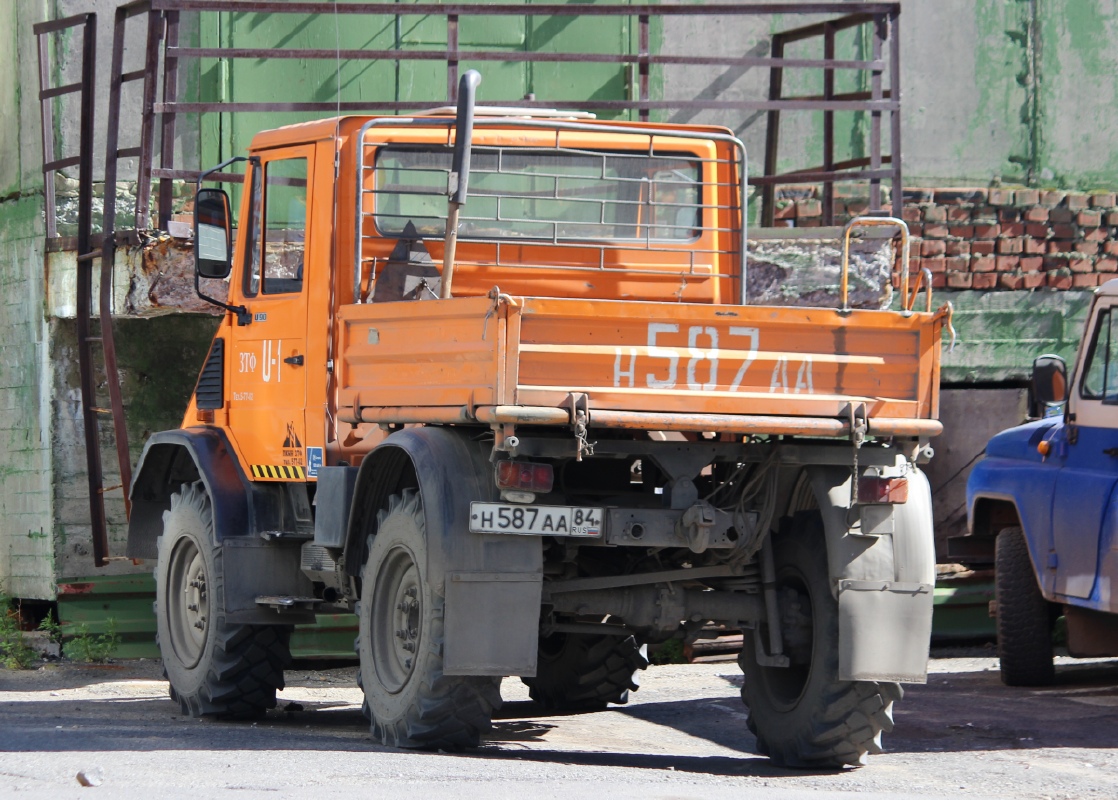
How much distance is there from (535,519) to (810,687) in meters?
1.47

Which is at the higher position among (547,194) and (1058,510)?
(547,194)

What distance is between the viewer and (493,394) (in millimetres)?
6137

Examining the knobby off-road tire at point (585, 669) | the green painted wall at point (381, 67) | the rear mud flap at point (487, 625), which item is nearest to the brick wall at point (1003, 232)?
the green painted wall at point (381, 67)

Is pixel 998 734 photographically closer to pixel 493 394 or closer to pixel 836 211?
pixel 493 394

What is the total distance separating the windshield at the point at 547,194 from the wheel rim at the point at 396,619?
68.2 inches

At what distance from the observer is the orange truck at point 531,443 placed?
20.7ft

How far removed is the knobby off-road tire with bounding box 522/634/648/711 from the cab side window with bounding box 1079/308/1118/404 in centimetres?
283

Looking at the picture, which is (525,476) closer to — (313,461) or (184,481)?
(313,461)

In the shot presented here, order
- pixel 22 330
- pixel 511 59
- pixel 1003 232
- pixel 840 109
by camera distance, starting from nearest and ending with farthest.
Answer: pixel 511 59 < pixel 840 109 < pixel 22 330 < pixel 1003 232

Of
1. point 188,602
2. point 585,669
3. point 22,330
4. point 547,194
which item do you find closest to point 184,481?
point 188,602

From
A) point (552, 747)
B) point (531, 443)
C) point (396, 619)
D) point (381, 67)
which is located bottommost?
point (552, 747)

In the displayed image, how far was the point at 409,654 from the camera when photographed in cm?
680

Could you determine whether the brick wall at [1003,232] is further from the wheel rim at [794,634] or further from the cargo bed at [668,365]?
the cargo bed at [668,365]

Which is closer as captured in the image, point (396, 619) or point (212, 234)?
point (396, 619)
